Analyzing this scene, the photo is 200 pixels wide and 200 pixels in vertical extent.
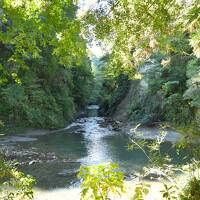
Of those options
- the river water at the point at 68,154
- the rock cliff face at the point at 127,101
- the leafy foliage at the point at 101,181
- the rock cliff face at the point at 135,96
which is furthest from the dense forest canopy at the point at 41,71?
the rock cliff face at the point at 135,96

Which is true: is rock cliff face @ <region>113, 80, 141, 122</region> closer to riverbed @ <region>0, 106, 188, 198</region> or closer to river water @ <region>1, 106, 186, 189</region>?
riverbed @ <region>0, 106, 188, 198</region>

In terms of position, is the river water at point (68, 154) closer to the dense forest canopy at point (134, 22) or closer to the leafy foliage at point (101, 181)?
the dense forest canopy at point (134, 22)

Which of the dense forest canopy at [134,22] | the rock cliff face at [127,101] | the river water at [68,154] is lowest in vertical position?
the river water at [68,154]

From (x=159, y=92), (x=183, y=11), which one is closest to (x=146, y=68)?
(x=159, y=92)

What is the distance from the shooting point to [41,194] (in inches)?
455

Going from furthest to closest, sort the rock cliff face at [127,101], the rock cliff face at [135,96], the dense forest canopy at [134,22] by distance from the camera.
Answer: the rock cliff face at [127,101], the rock cliff face at [135,96], the dense forest canopy at [134,22]

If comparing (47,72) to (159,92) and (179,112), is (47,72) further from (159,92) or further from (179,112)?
(179,112)

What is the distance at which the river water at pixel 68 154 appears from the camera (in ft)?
46.0

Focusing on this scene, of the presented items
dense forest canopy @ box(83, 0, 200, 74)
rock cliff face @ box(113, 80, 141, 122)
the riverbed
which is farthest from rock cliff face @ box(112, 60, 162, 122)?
dense forest canopy @ box(83, 0, 200, 74)

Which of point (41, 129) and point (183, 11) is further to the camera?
point (41, 129)

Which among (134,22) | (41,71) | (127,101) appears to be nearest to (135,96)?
(127,101)

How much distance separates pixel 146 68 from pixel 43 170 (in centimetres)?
1833

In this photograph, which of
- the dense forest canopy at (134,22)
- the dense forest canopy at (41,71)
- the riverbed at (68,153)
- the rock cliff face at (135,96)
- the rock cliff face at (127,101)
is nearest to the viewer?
the dense forest canopy at (41,71)

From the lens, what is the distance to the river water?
14.0 meters
